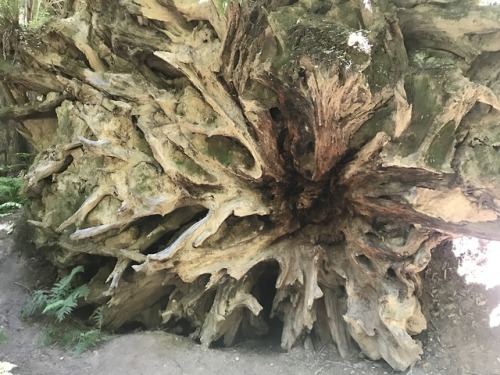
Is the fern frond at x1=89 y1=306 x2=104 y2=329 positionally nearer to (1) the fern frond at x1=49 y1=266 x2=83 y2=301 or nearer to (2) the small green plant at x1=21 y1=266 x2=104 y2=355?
(2) the small green plant at x1=21 y1=266 x2=104 y2=355

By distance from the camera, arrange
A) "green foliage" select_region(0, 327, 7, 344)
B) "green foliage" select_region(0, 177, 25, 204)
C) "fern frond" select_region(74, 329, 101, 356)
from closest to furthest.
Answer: "green foliage" select_region(0, 327, 7, 344) < "fern frond" select_region(74, 329, 101, 356) < "green foliage" select_region(0, 177, 25, 204)

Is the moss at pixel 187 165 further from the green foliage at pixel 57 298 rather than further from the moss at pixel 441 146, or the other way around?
the moss at pixel 441 146

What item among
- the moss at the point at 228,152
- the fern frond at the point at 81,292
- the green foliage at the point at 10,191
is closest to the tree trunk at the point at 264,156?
the moss at the point at 228,152

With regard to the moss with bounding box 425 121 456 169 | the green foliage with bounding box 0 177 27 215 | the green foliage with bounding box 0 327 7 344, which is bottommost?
the green foliage with bounding box 0 327 7 344

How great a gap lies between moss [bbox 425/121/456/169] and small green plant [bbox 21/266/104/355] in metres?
3.71

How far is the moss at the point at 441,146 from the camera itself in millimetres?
3656

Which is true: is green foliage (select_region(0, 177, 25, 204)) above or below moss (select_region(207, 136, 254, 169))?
below

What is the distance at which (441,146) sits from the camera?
370 cm

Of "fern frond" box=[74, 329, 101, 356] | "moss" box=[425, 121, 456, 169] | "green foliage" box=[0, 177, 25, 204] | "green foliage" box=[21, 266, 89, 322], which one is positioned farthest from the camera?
"green foliage" box=[0, 177, 25, 204]

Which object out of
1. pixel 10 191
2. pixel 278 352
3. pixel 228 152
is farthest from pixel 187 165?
pixel 10 191

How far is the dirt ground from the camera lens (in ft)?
13.6

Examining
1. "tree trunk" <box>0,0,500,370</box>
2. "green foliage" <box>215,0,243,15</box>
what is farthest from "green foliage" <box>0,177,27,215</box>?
"green foliage" <box>215,0,243,15</box>

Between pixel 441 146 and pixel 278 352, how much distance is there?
266cm

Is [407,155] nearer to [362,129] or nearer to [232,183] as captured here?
[362,129]
